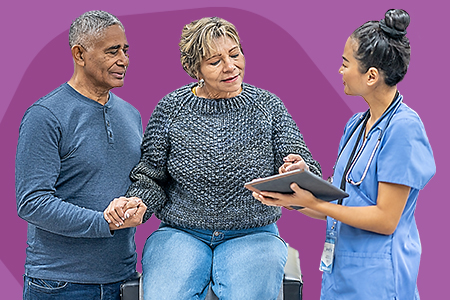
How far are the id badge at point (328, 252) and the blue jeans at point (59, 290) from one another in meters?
0.91

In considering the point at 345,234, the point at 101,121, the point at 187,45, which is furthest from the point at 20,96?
the point at 345,234

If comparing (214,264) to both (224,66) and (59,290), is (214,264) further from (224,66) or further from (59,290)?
(224,66)

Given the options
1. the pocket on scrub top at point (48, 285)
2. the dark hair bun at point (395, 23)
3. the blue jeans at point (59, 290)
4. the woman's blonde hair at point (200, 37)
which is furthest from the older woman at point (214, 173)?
the dark hair bun at point (395, 23)

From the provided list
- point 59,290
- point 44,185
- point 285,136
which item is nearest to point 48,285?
point 59,290

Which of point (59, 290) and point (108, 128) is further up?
point (108, 128)

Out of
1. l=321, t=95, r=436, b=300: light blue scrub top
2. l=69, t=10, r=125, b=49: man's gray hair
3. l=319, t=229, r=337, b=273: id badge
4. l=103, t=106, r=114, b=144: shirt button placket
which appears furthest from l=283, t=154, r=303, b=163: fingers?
l=69, t=10, r=125, b=49: man's gray hair

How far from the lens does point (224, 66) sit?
8.28 ft

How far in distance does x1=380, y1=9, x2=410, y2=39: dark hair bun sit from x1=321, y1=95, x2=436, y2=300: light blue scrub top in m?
0.24

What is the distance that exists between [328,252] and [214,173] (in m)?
0.54

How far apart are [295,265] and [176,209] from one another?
0.61 m

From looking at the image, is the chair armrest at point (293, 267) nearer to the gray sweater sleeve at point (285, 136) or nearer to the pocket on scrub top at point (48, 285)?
the gray sweater sleeve at point (285, 136)

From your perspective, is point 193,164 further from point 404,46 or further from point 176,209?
point 404,46

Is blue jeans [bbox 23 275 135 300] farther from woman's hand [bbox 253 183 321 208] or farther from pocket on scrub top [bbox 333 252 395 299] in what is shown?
pocket on scrub top [bbox 333 252 395 299]

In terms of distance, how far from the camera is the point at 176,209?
8.69 feet
